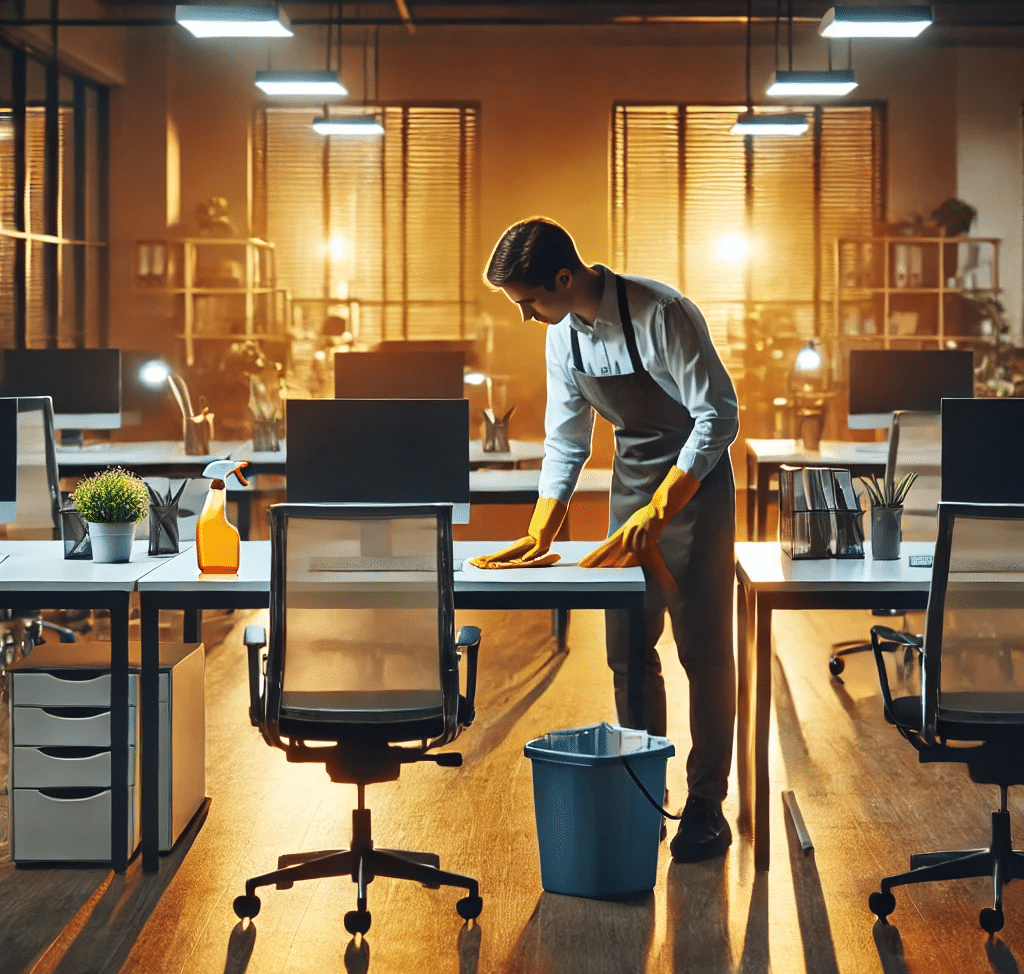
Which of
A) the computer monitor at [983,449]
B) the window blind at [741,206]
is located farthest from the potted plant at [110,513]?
the window blind at [741,206]

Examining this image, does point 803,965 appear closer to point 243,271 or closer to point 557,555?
point 557,555

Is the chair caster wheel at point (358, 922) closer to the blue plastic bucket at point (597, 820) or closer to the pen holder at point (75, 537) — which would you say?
the blue plastic bucket at point (597, 820)

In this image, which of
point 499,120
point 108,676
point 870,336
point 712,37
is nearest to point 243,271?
point 499,120

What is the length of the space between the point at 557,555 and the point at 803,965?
A: 1227mm

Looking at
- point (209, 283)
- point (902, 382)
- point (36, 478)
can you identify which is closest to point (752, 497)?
point (902, 382)

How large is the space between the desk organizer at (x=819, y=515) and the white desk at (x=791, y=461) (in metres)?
2.43

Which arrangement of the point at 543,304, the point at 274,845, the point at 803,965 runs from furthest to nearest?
1. the point at 274,845
2. the point at 543,304
3. the point at 803,965

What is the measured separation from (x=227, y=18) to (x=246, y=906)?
3.90 metres

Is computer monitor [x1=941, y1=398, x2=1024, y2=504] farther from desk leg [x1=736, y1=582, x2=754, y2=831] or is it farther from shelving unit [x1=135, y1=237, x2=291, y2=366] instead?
shelving unit [x1=135, y1=237, x2=291, y2=366]

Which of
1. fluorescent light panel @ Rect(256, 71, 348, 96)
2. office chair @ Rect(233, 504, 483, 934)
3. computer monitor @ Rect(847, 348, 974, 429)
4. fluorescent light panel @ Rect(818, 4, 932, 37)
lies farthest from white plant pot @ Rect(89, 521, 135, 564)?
fluorescent light panel @ Rect(256, 71, 348, 96)

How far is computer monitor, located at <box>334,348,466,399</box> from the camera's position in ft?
19.2

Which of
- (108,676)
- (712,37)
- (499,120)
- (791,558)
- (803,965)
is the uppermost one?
(712,37)

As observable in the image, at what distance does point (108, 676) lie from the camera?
338 cm

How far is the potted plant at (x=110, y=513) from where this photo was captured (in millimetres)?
3631
